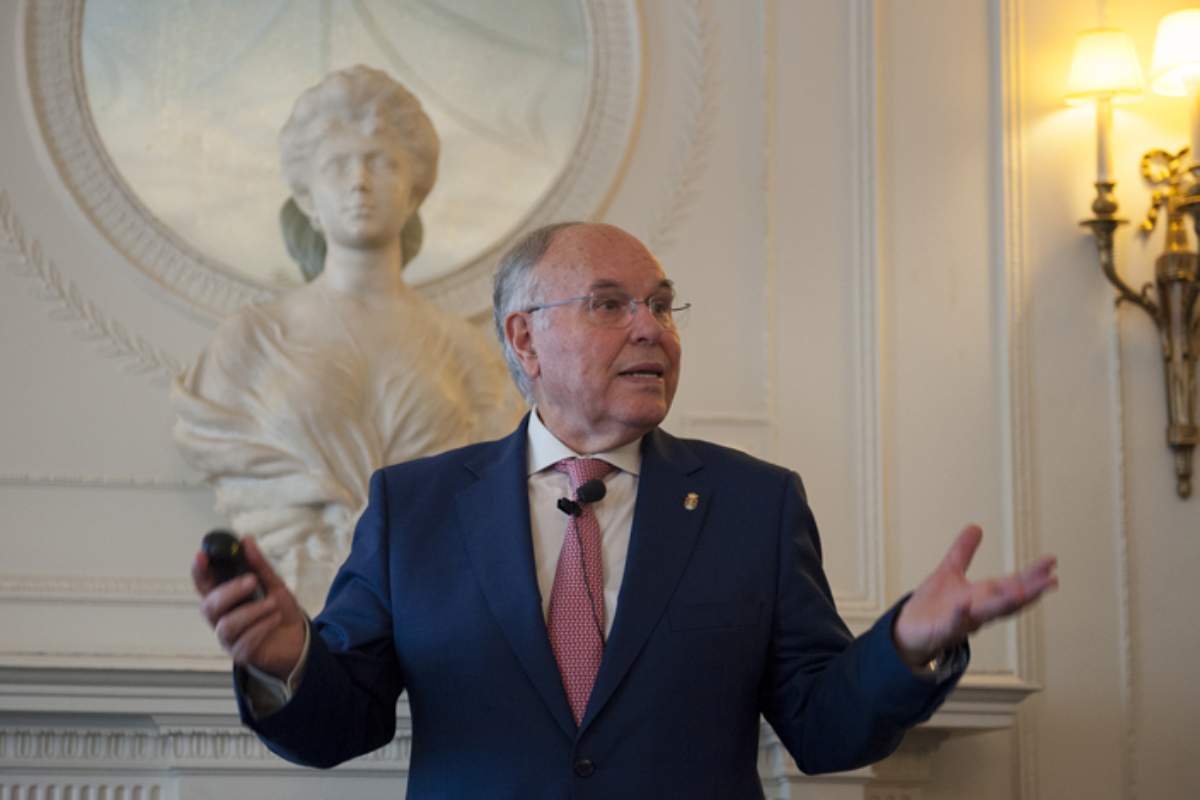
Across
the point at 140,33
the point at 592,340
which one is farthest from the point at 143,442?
the point at 592,340

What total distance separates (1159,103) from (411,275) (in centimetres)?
196

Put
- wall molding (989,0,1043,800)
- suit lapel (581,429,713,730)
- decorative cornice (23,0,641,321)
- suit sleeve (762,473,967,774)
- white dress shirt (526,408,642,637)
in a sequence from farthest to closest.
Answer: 1. wall molding (989,0,1043,800)
2. decorative cornice (23,0,641,321)
3. white dress shirt (526,408,642,637)
4. suit lapel (581,429,713,730)
5. suit sleeve (762,473,967,774)

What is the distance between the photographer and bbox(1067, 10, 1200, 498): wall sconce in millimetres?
4215

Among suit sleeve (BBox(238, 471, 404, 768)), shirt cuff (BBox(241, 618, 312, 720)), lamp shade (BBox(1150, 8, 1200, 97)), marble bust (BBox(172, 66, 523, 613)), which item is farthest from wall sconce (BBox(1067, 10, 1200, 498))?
shirt cuff (BBox(241, 618, 312, 720))

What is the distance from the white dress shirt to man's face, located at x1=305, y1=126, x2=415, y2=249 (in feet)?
4.67

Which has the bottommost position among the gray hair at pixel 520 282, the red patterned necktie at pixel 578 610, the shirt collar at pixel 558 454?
the red patterned necktie at pixel 578 610

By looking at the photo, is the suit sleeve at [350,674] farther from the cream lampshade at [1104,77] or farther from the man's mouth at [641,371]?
the cream lampshade at [1104,77]

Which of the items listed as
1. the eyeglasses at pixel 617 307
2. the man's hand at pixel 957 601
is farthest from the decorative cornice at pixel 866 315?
the man's hand at pixel 957 601

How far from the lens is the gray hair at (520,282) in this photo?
96.3 inches

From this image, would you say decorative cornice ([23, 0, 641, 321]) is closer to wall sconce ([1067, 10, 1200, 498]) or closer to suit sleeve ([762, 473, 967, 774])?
wall sconce ([1067, 10, 1200, 498])

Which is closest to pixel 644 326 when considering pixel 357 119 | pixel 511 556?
pixel 511 556

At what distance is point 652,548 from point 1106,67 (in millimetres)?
2518

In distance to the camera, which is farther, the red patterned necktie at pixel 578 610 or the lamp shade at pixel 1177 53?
the lamp shade at pixel 1177 53

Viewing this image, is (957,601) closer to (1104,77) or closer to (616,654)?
(616,654)
